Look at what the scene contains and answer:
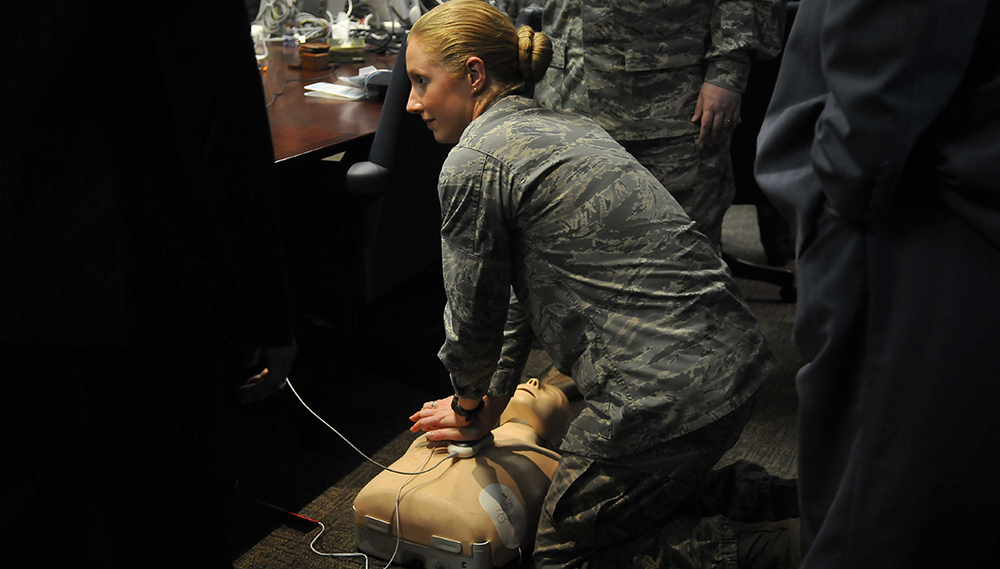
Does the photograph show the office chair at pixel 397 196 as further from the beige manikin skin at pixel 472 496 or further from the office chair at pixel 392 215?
the beige manikin skin at pixel 472 496

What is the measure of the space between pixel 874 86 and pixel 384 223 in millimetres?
1428

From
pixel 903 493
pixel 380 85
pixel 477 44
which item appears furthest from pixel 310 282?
pixel 903 493

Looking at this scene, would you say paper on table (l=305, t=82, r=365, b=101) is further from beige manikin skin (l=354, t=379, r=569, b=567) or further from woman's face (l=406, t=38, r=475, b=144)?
beige manikin skin (l=354, t=379, r=569, b=567)

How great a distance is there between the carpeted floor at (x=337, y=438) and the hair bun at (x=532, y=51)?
35.9 inches

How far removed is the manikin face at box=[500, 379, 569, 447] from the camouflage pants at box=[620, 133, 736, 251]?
19.8 inches

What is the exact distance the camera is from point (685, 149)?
1.86 m

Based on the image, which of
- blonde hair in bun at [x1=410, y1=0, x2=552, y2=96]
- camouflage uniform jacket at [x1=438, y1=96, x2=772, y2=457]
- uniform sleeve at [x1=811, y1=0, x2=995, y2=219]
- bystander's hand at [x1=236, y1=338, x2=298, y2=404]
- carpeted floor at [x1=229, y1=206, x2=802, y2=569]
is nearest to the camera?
uniform sleeve at [x1=811, y1=0, x2=995, y2=219]

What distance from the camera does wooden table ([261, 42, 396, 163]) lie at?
1780 millimetres

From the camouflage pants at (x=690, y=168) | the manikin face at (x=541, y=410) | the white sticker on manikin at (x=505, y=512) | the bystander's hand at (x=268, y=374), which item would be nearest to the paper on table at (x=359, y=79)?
the camouflage pants at (x=690, y=168)

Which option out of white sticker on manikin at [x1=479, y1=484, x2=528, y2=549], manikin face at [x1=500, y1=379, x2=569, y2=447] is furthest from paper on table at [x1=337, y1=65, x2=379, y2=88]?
white sticker on manikin at [x1=479, y1=484, x2=528, y2=549]

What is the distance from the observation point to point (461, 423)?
1.50 m

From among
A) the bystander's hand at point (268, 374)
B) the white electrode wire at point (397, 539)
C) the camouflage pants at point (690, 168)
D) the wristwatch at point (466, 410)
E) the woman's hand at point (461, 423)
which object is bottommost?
the white electrode wire at point (397, 539)

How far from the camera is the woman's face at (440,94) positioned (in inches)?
55.5

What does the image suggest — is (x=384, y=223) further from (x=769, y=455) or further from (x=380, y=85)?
(x=769, y=455)
